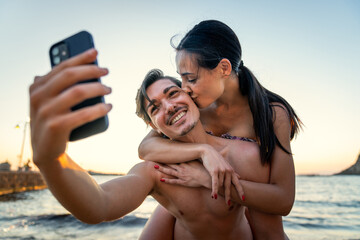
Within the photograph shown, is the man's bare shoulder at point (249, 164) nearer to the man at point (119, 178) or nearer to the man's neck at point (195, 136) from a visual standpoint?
the man at point (119, 178)

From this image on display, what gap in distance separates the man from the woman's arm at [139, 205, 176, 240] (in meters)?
0.09

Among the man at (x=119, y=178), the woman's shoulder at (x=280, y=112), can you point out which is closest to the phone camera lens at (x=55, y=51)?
the man at (x=119, y=178)

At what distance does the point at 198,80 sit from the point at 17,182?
30474 millimetres

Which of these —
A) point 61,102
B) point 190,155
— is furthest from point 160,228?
point 61,102

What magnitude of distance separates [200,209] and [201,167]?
0.42 m

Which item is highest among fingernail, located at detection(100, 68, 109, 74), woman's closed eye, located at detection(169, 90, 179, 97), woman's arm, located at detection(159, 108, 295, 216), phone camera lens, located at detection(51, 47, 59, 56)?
phone camera lens, located at detection(51, 47, 59, 56)

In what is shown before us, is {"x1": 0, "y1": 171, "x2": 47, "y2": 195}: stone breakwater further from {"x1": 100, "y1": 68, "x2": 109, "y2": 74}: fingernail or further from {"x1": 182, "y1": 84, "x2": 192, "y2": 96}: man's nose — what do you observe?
{"x1": 100, "y1": 68, "x2": 109, "y2": 74}: fingernail

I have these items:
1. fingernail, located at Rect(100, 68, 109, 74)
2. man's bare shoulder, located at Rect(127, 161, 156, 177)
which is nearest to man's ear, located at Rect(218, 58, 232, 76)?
man's bare shoulder, located at Rect(127, 161, 156, 177)

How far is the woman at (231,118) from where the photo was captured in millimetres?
2525

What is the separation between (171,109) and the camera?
2.76 metres

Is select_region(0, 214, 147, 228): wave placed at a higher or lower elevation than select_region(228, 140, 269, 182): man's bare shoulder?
lower

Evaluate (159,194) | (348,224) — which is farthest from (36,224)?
(348,224)

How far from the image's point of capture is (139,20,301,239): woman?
2.53 meters

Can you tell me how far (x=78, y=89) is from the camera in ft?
2.78
